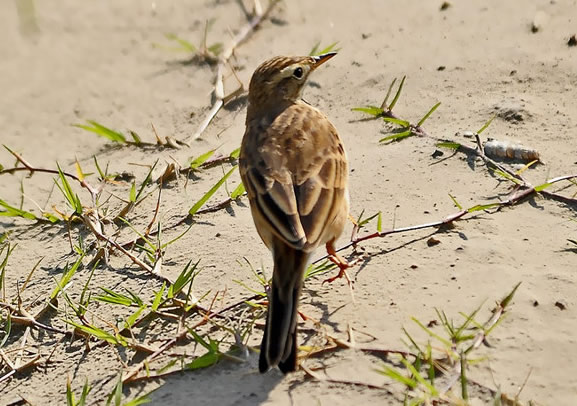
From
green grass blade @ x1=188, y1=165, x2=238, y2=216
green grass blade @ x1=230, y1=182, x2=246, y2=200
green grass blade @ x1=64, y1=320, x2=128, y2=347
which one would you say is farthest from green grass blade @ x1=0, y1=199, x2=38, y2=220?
green grass blade @ x1=64, y1=320, x2=128, y2=347

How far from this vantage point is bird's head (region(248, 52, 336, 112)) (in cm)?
577

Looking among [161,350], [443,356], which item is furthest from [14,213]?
[443,356]

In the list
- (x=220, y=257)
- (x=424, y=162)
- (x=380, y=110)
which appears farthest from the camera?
(x=380, y=110)

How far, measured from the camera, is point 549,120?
19.6ft

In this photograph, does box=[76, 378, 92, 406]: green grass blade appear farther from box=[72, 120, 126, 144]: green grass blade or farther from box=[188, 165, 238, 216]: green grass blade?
box=[72, 120, 126, 144]: green grass blade

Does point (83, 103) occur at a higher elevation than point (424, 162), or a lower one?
higher

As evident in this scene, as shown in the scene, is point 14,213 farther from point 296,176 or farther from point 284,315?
point 284,315


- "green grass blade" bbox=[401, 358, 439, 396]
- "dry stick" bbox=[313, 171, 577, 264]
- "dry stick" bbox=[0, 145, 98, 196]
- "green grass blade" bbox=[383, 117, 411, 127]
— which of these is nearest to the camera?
"green grass blade" bbox=[401, 358, 439, 396]

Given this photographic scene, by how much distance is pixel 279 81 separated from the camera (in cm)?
578

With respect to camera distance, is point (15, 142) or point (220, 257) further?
point (15, 142)

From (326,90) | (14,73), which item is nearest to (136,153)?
(326,90)

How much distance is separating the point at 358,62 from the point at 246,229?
7.48ft

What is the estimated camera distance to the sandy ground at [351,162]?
4.16 m

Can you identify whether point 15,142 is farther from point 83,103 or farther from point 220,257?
point 220,257
